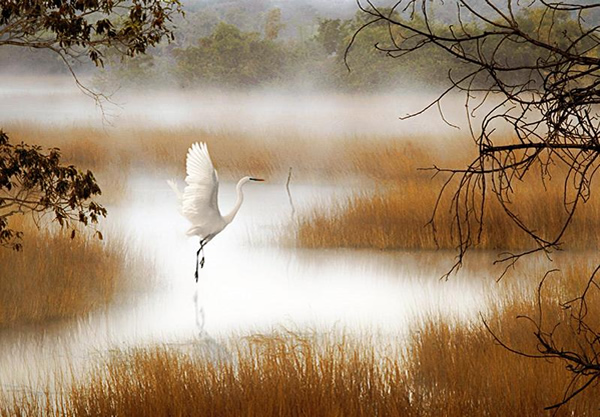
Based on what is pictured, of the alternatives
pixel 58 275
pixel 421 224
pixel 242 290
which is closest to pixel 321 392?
pixel 58 275

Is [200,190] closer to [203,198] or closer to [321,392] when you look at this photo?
[203,198]

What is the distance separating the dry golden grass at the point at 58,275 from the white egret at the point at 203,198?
468 mm

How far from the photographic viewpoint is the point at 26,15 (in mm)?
3969

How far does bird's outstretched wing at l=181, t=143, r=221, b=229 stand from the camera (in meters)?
5.57

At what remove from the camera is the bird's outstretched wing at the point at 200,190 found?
5567mm

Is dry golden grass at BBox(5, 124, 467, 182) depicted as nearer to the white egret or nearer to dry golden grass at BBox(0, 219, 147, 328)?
the white egret

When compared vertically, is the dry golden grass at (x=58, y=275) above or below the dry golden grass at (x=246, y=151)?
below

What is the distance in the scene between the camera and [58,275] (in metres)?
5.26

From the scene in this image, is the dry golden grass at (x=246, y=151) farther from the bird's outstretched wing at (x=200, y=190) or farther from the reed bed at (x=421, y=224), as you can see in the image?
the bird's outstretched wing at (x=200, y=190)

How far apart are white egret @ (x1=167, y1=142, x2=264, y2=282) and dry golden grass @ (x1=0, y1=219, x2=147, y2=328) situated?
468 mm

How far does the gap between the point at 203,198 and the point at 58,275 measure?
951mm

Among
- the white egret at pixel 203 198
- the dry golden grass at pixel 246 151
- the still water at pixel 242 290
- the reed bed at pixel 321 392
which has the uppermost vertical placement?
the dry golden grass at pixel 246 151

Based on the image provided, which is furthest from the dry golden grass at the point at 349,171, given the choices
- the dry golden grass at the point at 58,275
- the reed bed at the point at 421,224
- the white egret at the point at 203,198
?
the dry golden grass at the point at 58,275

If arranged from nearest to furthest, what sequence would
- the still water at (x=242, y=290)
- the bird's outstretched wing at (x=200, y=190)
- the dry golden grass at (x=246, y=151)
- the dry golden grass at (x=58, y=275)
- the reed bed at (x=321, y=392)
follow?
1. the reed bed at (x=321, y=392)
2. the still water at (x=242, y=290)
3. the dry golden grass at (x=58, y=275)
4. the bird's outstretched wing at (x=200, y=190)
5. the dry golden grass at (x=246, y=151)
